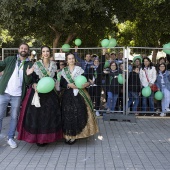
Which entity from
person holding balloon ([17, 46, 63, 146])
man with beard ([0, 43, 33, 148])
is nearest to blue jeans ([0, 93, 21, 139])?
man with beard ([0, 43, 33, 148])

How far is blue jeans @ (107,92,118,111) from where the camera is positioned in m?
8.73

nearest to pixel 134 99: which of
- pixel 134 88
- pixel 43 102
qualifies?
pixel 134 88

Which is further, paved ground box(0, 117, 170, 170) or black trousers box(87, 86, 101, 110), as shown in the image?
black trousers box(87, 86, 101, 110)

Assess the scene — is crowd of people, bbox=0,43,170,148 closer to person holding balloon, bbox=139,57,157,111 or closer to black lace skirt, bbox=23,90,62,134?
black lace skirt, bbox=23,90,62,134

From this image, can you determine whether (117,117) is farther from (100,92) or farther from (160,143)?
(160,143)

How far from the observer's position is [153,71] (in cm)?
859

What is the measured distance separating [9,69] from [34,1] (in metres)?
4.12

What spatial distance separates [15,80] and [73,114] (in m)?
1.31

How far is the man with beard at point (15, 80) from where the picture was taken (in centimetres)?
552

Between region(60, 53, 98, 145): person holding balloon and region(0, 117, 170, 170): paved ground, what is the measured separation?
0.31 meters

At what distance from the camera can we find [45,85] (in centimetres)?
525

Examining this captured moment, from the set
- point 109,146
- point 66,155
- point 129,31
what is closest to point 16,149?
point 66,155

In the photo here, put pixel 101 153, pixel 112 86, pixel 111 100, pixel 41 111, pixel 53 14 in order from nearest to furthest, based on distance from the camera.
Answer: pixel 101 153
pixel 41 111
pixel 112 86
pixel 111 100
pixel 53 14

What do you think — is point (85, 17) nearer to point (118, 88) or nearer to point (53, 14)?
point (53, 14)
